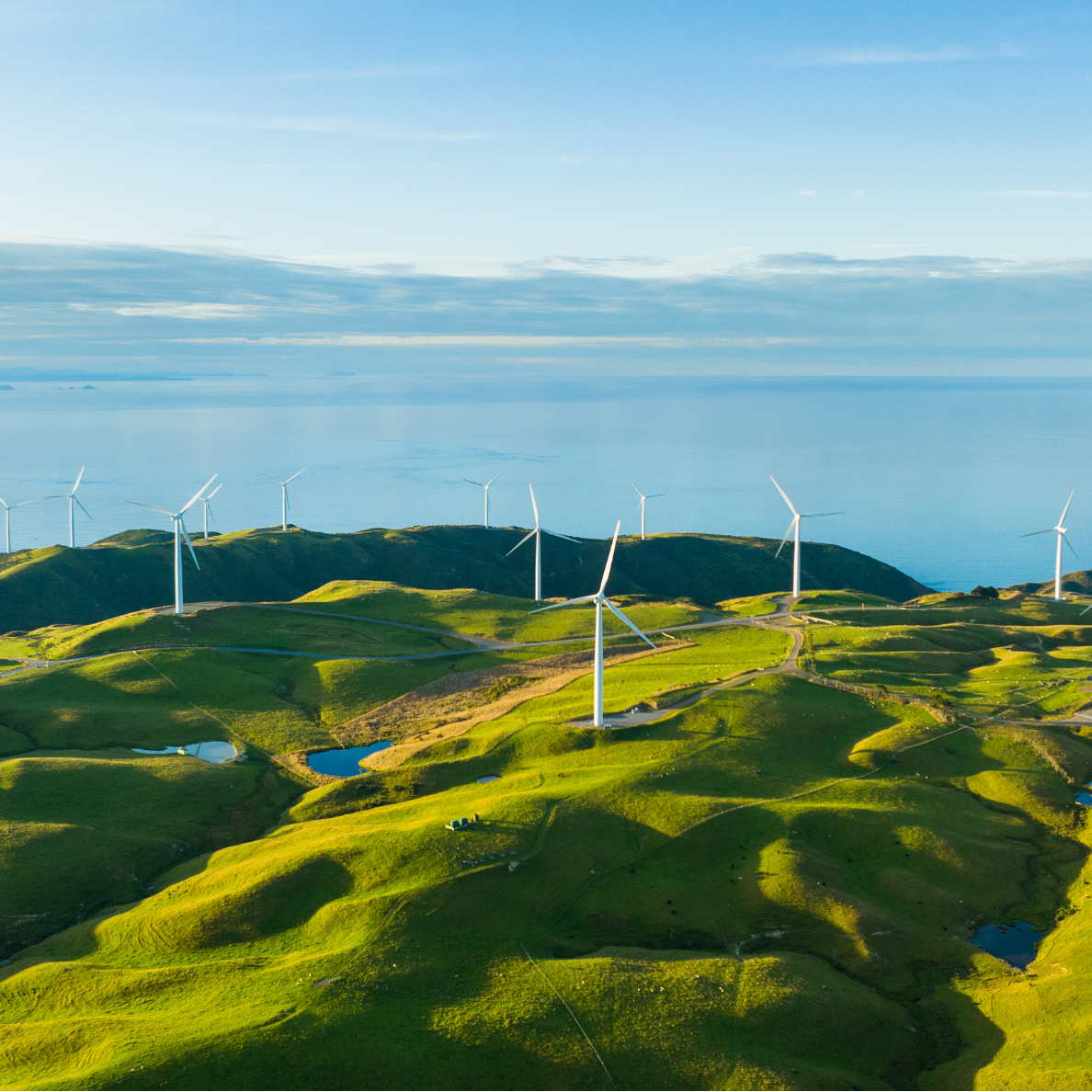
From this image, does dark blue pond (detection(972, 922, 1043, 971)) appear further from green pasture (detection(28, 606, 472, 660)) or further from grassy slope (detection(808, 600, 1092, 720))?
green pasture (detection(28, 606, 472, 660))

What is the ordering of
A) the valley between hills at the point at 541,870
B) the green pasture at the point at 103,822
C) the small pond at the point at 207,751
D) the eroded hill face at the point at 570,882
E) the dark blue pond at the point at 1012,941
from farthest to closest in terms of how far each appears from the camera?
the small pond at the point at 207,751
the green pasture at the point at 103,822
the dark blue pond at the point at 1012,941
the valley between hills at the point at 541,870
the eroded hill face at the point at 570,882

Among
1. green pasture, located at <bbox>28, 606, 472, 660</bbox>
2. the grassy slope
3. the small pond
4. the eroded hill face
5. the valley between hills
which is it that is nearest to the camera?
the eroded hill face

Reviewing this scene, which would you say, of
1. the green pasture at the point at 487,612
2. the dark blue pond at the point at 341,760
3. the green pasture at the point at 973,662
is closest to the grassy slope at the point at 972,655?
the green pasture at the point at 973,662

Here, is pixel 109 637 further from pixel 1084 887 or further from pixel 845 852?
pixel 1084 887

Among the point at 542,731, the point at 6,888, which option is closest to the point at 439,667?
the point at 542,731

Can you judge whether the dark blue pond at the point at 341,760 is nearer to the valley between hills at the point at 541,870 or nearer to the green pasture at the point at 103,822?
the valley between hills at the point at 541,870

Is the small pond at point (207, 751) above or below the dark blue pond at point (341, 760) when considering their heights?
above

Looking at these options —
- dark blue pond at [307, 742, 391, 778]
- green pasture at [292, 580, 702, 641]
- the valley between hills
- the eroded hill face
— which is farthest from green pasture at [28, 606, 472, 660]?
dark blue pond at [307, 742, 391, 778]
